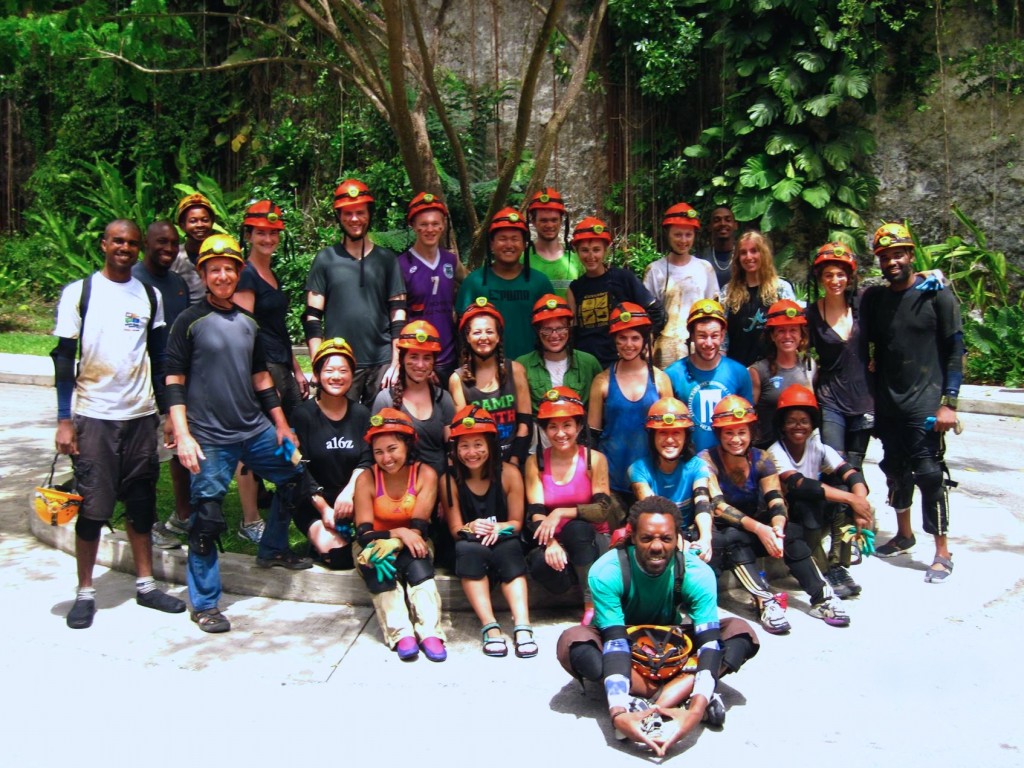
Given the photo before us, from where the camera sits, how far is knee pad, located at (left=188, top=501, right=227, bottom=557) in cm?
571

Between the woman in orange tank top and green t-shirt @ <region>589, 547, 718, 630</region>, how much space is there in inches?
39.5

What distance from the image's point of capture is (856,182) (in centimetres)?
1555

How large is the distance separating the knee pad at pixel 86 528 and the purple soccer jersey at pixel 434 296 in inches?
91.4

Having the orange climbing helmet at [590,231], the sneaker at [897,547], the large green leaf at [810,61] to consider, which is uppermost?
the large green leaf at [810,61]

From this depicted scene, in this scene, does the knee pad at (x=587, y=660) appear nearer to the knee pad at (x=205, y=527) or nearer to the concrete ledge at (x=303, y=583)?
the concrete ledge at (x=303, y=583)

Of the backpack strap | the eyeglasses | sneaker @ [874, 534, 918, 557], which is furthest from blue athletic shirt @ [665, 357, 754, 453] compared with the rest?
the backpack strap

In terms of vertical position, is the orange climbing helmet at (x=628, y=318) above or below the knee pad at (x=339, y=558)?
above

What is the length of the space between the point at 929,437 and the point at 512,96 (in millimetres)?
11548

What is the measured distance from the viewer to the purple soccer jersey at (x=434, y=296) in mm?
7047

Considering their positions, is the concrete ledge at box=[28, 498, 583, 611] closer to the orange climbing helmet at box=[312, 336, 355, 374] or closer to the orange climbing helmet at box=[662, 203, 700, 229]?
the orange climbing helmet at box=[312, 336, 355, 374]

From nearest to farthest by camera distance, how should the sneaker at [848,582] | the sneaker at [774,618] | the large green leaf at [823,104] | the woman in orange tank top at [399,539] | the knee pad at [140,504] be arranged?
the woman in orange tank top at [399,539] < the sneaker at [774,618] < the knee pad at [140,504] < the sneaker at [848,582] < the large green leaf at [823,104]

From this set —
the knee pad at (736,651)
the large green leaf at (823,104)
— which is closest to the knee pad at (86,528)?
the knee pad at (736,651)

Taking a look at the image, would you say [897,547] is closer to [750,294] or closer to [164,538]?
[750,294]

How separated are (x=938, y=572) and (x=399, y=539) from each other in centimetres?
337
